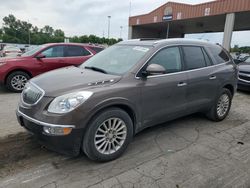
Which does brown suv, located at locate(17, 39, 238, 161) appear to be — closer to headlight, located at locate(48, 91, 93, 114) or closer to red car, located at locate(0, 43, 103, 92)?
headlight, located at locate(48, 91, 93, 114)

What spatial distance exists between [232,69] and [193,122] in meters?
1.50

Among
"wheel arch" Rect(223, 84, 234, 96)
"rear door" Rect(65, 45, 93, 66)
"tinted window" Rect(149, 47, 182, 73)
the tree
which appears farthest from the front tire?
the tree

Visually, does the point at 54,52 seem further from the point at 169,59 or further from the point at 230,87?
the point at 230,87

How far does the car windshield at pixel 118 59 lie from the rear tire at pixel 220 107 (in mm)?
2144

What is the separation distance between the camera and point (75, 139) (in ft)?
8.68

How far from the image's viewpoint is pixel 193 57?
409 centimetres

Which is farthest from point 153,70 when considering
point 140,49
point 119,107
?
point 119,107

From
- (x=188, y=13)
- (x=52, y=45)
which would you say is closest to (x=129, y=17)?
(x=188, y=13)

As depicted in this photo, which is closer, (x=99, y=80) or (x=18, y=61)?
(x=99, y=80)

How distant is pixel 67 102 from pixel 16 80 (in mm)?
5182

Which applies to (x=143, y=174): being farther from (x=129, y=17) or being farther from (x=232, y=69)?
(x=129, y=17)

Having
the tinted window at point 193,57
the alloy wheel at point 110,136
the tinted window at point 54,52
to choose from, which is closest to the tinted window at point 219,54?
the tinted window at point 193,57

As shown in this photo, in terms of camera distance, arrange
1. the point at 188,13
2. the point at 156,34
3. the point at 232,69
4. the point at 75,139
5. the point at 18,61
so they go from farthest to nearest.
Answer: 1. the point at 156,34
2. the point at 188,13
3. the point at 18,61
4. the point at 232,69
5. the point at 75,139

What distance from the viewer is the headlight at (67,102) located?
2578mm
